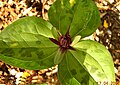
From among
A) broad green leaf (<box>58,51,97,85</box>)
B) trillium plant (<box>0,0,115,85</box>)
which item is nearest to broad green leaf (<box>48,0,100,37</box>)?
trillium plant (<box>0,0,115,85</box>)

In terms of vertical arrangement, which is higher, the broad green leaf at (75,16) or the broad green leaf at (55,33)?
the broad green leaf at (75,16)

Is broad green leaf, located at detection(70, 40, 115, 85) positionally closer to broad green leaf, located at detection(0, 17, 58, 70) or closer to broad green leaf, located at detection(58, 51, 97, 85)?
broad green leaf, located at detection(58, 51, 97, 85)

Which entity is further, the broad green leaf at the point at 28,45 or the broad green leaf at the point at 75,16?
the broad green leaf at the point at 75,16

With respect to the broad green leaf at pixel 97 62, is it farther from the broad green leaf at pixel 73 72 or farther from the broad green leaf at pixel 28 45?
the broad green leaf at pixel 28 45

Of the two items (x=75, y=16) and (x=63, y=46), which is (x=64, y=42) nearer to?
(x=63, y=46)

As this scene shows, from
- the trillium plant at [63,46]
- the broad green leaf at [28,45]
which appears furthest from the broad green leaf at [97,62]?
the broad green leaf at [28,45]

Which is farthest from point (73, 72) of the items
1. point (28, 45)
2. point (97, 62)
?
point (28, 45)

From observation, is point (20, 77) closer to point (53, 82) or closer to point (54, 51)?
point (53, 82)
